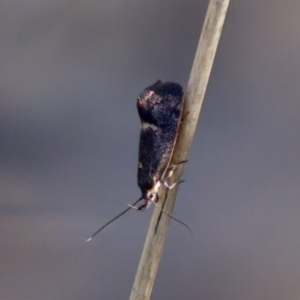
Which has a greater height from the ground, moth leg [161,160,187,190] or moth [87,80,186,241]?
moth [87,80,186,241]

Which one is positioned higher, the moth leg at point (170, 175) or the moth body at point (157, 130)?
the moth body at point (157, 130)

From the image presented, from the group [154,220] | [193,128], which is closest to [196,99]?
[193,128]

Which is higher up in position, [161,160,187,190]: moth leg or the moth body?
the moth body

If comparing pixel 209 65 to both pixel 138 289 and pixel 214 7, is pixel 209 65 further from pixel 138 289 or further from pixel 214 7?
pixel 138 289
